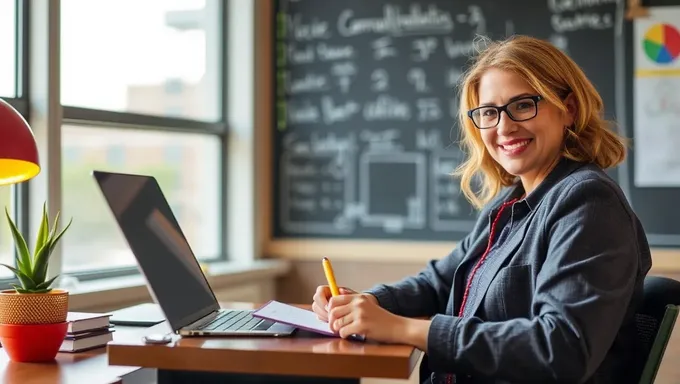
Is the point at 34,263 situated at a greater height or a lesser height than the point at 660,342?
greater

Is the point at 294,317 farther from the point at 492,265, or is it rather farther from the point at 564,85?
the point at 564,85

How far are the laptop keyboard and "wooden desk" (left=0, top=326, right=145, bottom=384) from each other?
170 mm

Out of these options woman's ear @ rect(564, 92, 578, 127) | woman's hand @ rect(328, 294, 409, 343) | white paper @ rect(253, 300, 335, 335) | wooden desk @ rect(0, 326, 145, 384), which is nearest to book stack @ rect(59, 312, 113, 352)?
wooden desk @ rect(0, 326, 145, 384)

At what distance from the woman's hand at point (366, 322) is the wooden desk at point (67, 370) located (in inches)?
15.7

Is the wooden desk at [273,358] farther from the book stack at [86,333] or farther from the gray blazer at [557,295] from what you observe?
the book stack at [86,333]

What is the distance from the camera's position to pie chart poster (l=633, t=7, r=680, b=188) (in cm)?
306

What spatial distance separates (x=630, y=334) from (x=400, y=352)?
544mm

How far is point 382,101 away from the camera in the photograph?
11.3ft

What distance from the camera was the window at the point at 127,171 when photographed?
274 centimetres

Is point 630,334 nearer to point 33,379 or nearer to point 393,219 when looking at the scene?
point 33,379

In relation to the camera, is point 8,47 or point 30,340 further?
point 8,47

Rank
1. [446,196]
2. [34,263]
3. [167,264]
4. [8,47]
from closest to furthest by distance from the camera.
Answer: [167,264]
[34,263]
[8,47]
[446,196]

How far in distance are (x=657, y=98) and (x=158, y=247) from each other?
7.18 feet

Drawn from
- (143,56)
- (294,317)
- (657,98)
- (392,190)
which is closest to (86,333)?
(294,317)
